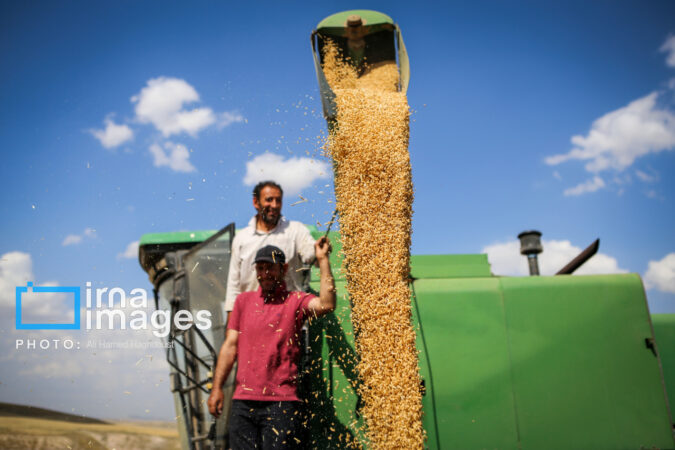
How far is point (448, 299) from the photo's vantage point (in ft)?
9.75

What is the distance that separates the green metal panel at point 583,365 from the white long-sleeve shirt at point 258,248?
4.63ft

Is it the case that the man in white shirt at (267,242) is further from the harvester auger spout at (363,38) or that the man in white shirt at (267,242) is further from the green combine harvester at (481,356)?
the harvester auger spout at (363,38)

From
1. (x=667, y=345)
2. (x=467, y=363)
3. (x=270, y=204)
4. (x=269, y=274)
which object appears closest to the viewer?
(x=269, y=274)

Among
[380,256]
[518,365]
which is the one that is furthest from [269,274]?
[518,365]

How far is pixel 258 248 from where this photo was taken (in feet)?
8.81

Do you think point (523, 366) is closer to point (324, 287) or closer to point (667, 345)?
point (667, 345)

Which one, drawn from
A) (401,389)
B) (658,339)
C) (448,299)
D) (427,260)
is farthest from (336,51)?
(658,339)

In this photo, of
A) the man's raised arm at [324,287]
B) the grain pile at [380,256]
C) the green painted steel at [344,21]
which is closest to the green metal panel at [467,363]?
the grain pile at [380,256]

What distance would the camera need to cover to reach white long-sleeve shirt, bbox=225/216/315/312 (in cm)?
267

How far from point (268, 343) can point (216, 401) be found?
43 cm

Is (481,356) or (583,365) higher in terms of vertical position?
(481,356)

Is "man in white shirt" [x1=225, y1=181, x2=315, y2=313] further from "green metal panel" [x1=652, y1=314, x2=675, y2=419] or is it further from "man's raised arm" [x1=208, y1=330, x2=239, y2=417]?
"green metal panel" [x1=652, y1=314, x2=675, y2=419]

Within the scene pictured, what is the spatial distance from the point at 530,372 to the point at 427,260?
0.98 m

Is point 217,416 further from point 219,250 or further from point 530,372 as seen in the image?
point 530,372
